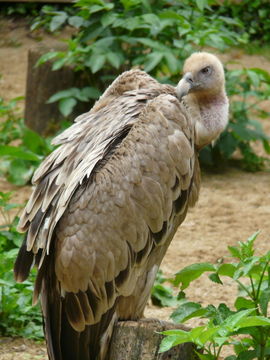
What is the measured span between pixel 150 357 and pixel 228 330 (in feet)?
2.06

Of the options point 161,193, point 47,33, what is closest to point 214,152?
point 161,193

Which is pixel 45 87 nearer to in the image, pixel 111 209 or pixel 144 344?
pixel 111 209

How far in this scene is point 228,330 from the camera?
3.24 meters

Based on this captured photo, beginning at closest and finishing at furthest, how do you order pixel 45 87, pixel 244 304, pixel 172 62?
1. pixel 244 304
2. pixel 172 62
3. pixel 45 87

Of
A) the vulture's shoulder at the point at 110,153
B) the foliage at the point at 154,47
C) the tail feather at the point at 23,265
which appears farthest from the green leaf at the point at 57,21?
the tail feather at the point at 23,265

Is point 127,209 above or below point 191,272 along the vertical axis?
above

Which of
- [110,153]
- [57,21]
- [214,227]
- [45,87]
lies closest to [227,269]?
[110,153]

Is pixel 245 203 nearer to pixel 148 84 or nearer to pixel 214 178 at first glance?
pixel 214 178

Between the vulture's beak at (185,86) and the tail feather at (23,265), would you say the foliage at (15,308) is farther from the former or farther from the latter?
the vulture's beak at (185,86)

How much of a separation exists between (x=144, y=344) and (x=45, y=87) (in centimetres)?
531

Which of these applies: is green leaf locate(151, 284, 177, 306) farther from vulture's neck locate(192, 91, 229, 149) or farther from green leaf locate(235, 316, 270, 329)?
green leaf locate(235, 316, 270, 329)

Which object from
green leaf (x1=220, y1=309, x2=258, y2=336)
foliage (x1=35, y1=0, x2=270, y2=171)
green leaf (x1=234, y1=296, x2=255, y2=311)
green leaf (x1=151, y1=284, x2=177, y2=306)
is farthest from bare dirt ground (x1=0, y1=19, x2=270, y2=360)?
green leaf (x1=220, y1=309, x2=258, y2=336)

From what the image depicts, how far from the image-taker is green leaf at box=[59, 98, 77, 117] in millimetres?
7945

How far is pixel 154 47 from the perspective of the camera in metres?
7.74
